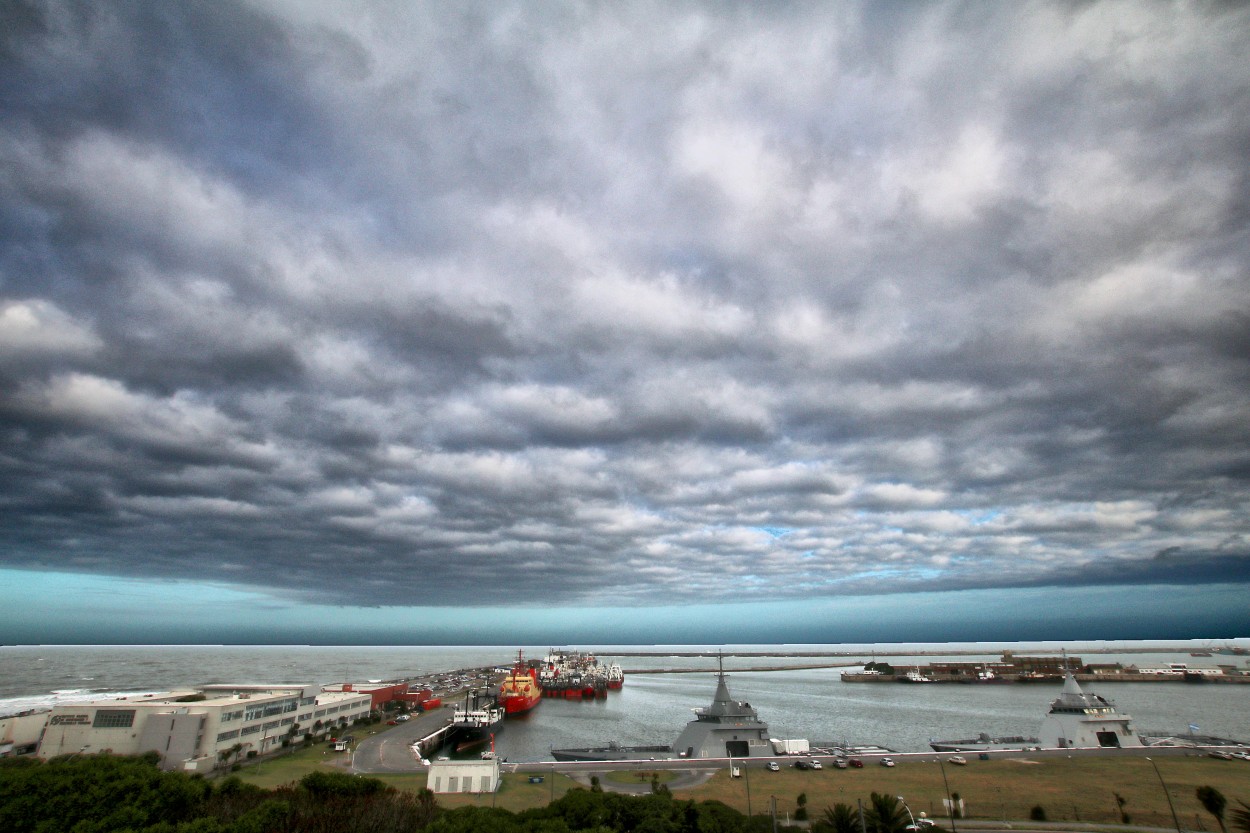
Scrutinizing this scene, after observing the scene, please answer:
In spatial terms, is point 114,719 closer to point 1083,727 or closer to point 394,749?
point 394,749

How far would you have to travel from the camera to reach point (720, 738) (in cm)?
4862

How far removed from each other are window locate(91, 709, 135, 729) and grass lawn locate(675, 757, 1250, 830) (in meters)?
47.1

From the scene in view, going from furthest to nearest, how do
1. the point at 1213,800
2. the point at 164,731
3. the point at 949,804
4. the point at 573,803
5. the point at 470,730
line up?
the point at 470,730
the point at 164,731
the point at 949,804
the point at 1213,800
the point at 573,803

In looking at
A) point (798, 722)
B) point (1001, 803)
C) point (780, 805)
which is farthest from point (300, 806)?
point (798, 722)

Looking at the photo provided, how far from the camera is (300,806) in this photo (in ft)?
96.6

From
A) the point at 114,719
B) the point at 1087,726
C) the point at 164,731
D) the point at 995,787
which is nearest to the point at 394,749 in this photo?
the point at 164,731

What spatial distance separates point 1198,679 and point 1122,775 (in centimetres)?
15628

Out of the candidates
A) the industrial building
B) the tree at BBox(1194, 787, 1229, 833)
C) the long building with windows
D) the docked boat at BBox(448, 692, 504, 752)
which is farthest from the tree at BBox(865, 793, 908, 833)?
the docked boat at BBox(448, 692, 504, 752)

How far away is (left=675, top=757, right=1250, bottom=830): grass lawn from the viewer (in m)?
31.6

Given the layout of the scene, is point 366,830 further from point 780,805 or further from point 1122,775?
point 1122,775

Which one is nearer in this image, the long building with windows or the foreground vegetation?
the foreground vegetation

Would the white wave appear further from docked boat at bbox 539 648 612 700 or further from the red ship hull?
docked boat at bbox 539 648 612 700

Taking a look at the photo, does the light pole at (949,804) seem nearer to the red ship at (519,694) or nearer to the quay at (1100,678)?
the red ship at (519,694)

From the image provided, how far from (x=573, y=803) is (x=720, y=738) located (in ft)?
83.3
